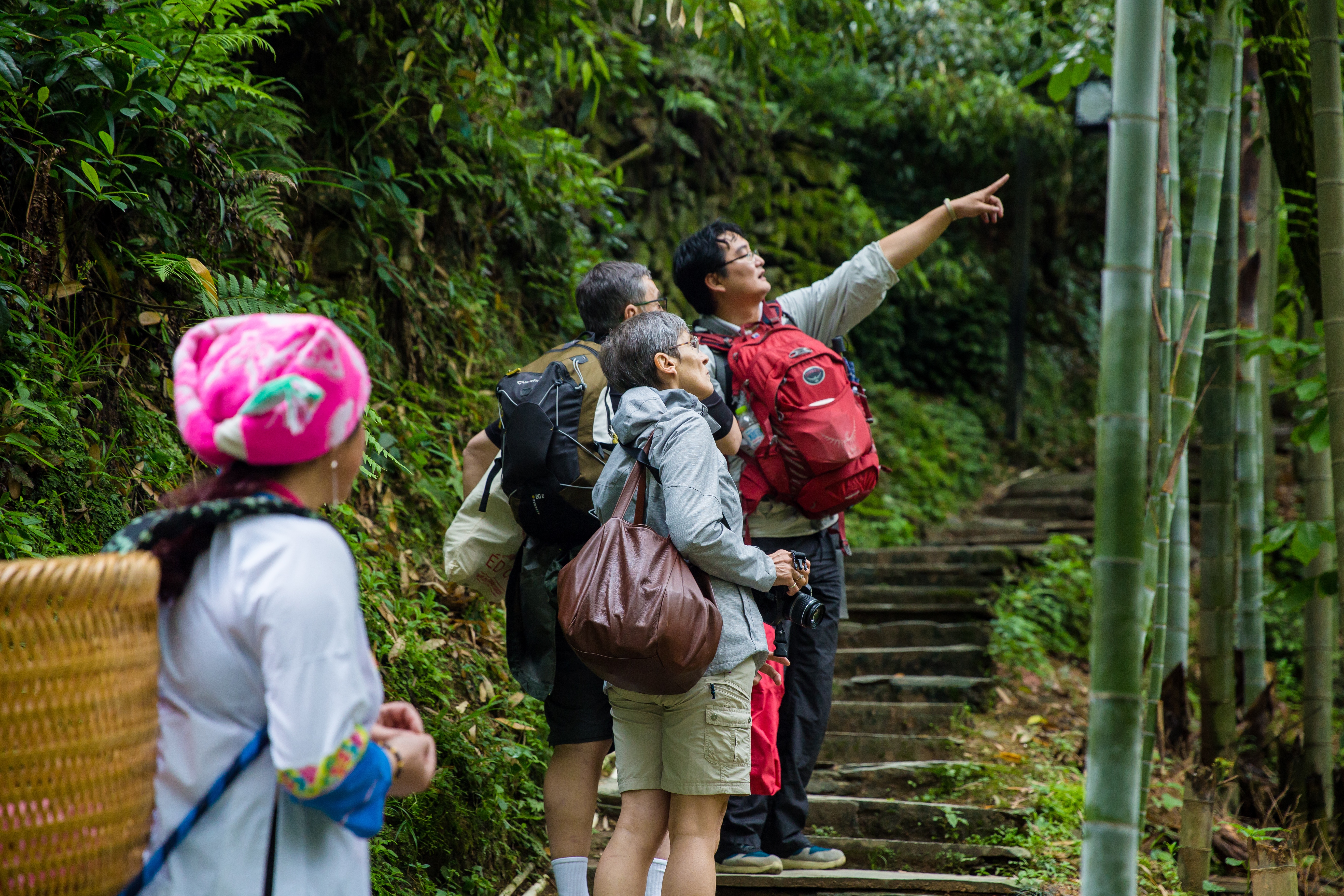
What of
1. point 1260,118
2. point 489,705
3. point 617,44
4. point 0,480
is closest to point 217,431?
point 0,480

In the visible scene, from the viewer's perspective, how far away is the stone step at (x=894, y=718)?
4770mm

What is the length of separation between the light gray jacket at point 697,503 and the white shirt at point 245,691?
101cm

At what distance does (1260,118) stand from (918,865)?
157 inches

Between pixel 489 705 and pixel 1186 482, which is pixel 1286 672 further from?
pixel 489 705

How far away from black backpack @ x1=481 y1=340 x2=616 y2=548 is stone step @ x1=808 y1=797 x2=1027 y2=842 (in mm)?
1706

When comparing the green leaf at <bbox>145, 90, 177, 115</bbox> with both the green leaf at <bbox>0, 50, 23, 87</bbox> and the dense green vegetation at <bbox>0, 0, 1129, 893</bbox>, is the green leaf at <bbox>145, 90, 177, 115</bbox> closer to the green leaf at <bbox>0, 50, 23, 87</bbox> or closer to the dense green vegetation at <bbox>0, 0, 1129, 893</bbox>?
the dense green vegetation at <bbox>0, 0, 1129, 893</bbox>

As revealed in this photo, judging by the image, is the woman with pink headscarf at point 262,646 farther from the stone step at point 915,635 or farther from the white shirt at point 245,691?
the stone step at point 915,635

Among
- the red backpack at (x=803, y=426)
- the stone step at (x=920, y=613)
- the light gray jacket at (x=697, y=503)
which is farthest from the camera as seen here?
the stone step at (x=920, y=613)

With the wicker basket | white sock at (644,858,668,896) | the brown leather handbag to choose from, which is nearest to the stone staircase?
white sock at (644,858,668,896)

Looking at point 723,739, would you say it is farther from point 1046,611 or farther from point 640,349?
point 1046,611

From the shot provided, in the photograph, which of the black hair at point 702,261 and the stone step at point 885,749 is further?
the stone step at point 885,749

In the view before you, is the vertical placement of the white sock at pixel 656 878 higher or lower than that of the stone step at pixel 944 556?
lower

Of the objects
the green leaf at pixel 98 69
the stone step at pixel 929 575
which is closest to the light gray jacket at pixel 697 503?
the green leaf at pixel 98 69

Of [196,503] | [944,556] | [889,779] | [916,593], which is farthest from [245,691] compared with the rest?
[944,556]
